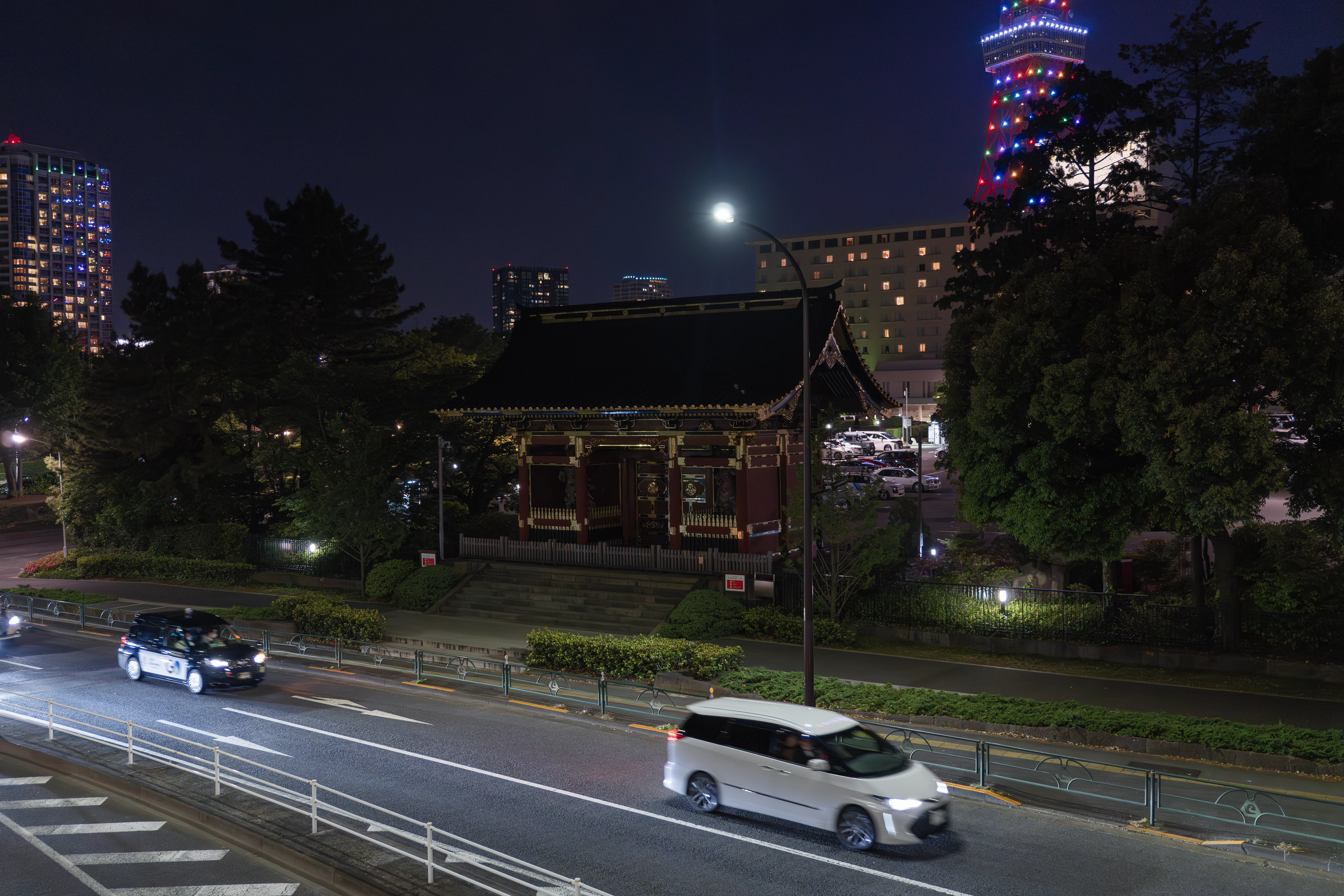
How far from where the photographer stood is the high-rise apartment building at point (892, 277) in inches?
5502

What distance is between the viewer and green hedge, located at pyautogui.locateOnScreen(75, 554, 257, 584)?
3906cm

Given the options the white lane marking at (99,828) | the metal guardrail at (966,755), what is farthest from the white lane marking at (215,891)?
the metal guardrail at (966,755)

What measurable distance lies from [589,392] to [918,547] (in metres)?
13.2

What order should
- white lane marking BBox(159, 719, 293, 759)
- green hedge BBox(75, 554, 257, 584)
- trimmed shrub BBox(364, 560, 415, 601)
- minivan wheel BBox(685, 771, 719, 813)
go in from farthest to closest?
1. green hedge BBox(75, 554, 257, 584)
2. trimmed shrub BBox(364, 560, 415, 601)
3. white lane marking BBox(159, 719, 293, 759)
4. minivan wheel BBox(685, 771, 719, 813)

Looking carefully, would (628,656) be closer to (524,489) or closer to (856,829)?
(856,829)

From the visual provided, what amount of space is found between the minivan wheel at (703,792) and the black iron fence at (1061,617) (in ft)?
42.8

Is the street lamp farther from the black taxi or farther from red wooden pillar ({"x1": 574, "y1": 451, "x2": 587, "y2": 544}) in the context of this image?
red wooden pillar ({"x1": 574, "y1": 451, "x2": 587, "y2": 544})

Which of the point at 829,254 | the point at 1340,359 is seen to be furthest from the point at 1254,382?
the point at 829,254

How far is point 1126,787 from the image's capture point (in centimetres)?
1372

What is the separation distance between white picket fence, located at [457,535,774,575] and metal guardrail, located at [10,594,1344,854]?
6495 millimetres

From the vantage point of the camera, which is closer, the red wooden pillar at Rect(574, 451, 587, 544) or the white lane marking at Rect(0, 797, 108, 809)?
the white lane marking at Rect(0, 797, 108, 809)

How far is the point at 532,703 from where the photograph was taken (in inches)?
788

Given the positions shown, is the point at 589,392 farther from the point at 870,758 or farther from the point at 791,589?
the point at 870,758

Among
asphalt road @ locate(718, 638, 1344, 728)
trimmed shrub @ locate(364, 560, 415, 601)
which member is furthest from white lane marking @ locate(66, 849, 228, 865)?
trimmed shrub @ locate(364, 560, 415, 601)
